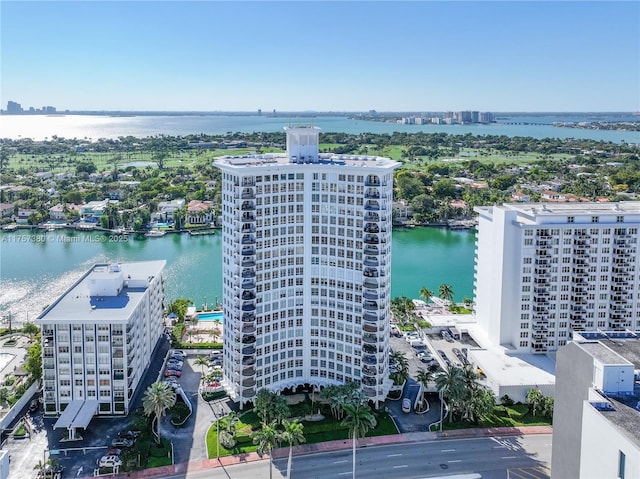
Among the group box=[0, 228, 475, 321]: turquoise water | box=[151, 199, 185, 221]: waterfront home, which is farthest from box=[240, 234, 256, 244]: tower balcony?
box=[151, 199, 185, 221]: waterfront home

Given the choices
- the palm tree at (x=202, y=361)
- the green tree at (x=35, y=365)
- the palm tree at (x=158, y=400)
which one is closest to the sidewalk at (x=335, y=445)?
the palm tree at (x=158, y=400)

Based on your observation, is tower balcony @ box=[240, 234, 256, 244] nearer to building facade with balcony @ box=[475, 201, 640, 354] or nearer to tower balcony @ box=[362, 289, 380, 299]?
tower balcony @ box=[362, 289, 380, 299]

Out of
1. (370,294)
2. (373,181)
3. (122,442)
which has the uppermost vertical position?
(373,181)

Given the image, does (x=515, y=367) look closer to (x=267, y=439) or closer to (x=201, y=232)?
(x=267, y=439)

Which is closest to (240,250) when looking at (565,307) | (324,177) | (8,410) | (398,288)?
(324,177)

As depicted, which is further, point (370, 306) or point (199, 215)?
point (199, 215)

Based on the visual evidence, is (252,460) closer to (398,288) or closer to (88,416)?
(88,416)

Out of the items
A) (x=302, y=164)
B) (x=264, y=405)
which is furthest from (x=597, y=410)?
(x=302, y=164)
